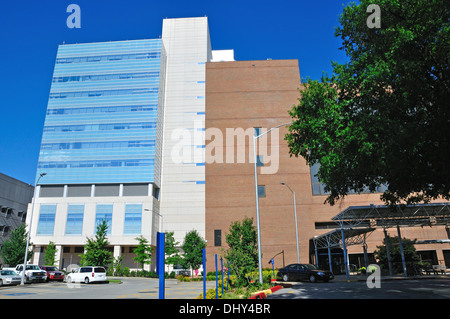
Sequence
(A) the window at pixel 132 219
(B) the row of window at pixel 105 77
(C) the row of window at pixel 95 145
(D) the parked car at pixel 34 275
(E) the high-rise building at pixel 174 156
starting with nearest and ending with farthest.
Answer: (D) the parked car at pixel 34 275 → (E) the high-rise building at pixel 174 156 → (A) the window at pixel 132 219 → (C) the row of window at pixel 95 145 → (B) the row of window at pixel 105 77

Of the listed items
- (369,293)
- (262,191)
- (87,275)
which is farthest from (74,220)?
(369,293)

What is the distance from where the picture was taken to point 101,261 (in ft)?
141

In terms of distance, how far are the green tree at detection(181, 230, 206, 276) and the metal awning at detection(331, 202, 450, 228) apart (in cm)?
2479

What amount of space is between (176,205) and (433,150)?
67.9 metres

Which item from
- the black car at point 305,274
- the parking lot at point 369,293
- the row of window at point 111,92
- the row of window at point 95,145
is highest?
the row of window at point 111,92

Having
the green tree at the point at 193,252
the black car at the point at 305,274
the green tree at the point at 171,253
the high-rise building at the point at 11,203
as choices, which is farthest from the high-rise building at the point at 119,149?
the black car at the point at 305,274

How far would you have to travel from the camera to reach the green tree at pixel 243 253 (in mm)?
20009

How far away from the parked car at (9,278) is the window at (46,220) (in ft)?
139

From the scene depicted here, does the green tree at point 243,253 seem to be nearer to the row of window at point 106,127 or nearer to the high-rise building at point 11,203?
the row of window at point 106,127

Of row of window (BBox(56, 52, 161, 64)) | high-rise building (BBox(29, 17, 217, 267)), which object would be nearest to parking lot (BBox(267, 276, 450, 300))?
high-rise building (BBox(29, 17, 217, 267))

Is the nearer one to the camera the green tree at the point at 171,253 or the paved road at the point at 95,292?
the paved road at the point at 95,292

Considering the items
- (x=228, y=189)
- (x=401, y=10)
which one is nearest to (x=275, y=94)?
(x=228, y=189)

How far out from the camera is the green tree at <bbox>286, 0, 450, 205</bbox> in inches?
496

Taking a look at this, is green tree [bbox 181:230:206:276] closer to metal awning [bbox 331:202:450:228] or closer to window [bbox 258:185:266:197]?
window [bbox 258:185:266:197]
